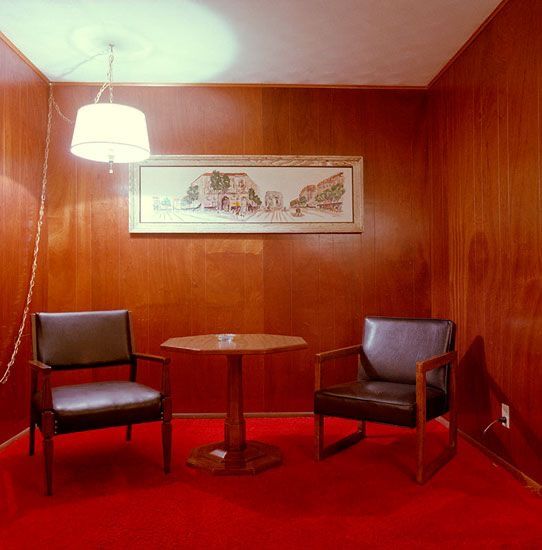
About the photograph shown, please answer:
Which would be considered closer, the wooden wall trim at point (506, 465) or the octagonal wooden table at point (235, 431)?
the wooden wall trim at point (506, 465)

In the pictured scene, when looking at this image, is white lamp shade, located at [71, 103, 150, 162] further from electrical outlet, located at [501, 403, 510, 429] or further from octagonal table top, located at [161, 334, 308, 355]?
electrical outlet, located at [501, 403, 510, 429]

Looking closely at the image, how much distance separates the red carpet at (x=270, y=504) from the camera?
2164mm

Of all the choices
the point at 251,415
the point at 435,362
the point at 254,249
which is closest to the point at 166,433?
the point at 251,415

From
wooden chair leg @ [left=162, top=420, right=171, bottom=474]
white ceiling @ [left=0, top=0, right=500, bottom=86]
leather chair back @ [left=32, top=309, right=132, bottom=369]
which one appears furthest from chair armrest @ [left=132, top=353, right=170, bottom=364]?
white ceiling @ [left=0, top=0, right=500, bottom=86]

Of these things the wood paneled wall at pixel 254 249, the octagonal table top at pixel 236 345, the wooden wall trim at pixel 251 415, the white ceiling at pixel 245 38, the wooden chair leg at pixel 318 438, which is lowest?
the wooden wall trim at pixel 251 415

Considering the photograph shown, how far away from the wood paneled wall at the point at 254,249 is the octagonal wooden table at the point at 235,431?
920 millimetres

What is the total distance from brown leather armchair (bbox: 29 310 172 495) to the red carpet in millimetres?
224

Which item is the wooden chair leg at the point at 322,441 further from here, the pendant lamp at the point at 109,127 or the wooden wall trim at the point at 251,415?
the pendant lamp at the point at 109,127

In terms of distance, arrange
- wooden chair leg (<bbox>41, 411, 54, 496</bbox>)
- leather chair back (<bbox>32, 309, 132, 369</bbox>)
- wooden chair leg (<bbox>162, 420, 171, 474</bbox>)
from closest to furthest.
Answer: wooden chair leg (<bbox>41, 411, 54, 496</bbox>) < wooden chair leg (<bbox>162, 420, 171, 474</bbox>) < leather chair back (<bbox>32, 309, 132, 369</bbox>)

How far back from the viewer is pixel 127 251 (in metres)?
4.12

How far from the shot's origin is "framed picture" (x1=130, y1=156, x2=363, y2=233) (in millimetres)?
4117

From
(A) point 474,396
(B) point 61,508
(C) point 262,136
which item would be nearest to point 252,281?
(C) point 262,136

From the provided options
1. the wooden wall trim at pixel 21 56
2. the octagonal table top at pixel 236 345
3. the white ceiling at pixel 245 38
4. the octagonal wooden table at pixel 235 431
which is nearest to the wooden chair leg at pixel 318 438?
the octagonal wooden table at pixel 235 431

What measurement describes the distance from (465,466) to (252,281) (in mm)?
2032
